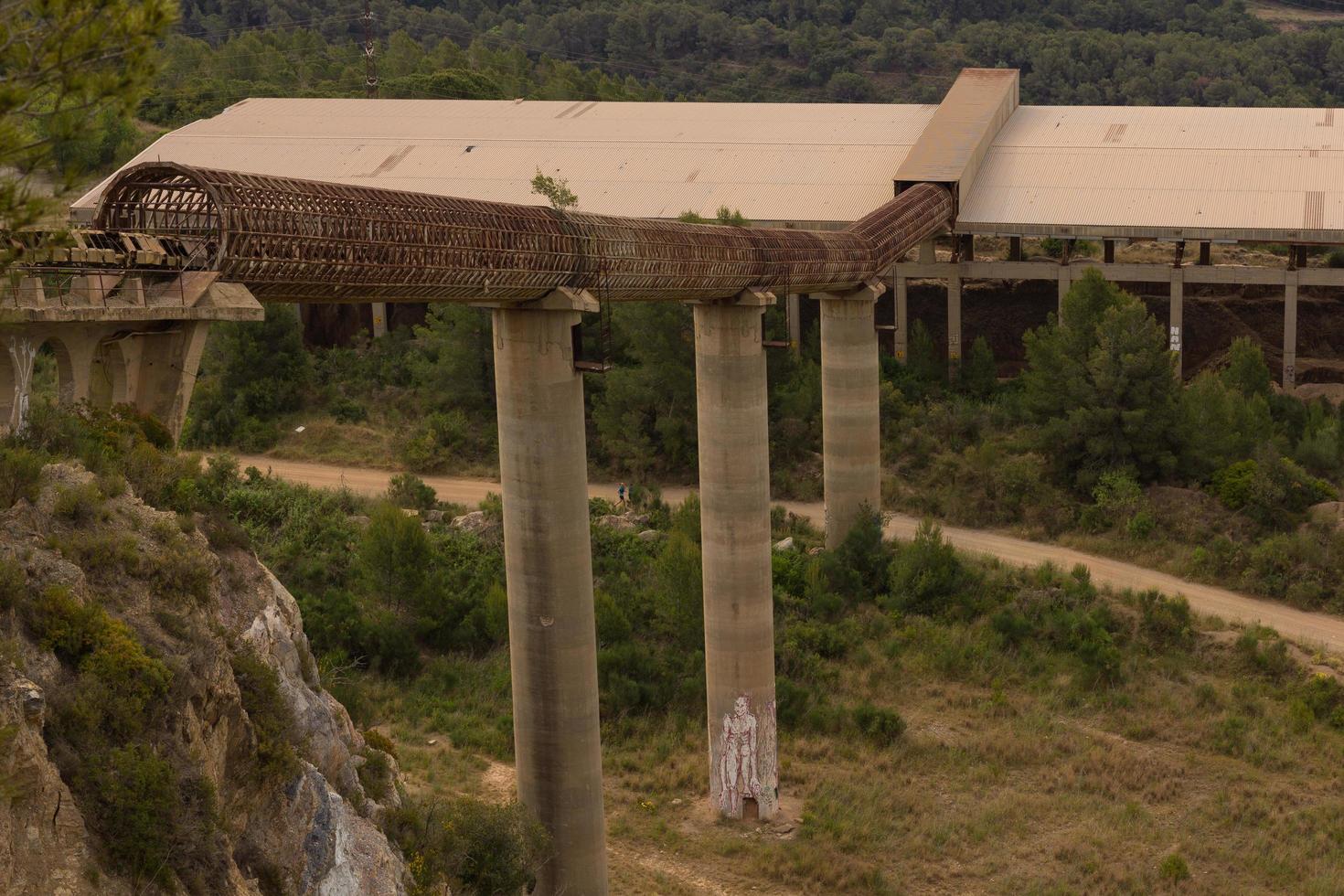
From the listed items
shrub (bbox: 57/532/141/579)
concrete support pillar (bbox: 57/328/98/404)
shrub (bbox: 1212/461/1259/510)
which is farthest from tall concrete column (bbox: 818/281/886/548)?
shrub (bbox: 57/532/141/579)

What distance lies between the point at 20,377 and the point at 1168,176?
4648 cm

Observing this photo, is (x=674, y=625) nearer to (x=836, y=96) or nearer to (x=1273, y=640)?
(x=1273, y=640)

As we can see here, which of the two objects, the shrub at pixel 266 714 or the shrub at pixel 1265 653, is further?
the shrub at pixel 1265 653

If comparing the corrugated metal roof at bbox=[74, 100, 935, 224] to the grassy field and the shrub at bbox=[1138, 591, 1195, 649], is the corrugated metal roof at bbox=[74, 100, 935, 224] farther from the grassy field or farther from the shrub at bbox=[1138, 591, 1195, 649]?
the grassy field

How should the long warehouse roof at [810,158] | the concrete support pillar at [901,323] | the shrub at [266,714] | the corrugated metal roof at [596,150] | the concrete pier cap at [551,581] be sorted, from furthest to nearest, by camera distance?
the corrugated metal roof at [596,150], the concrete support pillar at [901,323], the long warehouse roof at [810,158], the concrete pier cap at [551,581], the shrub at [266,714]

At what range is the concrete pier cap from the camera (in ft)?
86.2

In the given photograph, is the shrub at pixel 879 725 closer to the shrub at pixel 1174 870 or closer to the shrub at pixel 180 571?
the shrub at pixel 1174 870

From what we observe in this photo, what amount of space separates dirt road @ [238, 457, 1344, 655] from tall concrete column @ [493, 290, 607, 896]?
1982 cm

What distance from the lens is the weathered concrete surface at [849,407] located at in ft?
136

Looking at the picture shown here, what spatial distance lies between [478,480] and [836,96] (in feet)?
221

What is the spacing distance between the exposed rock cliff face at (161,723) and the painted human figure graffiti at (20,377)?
2.80 feet

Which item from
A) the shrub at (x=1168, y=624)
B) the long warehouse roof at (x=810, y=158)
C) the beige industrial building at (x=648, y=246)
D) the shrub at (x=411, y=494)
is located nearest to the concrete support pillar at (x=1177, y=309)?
the beige industrial building at (x=648, y=246)

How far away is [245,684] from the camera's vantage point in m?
17.7

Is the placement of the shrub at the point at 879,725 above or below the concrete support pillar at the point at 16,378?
below
